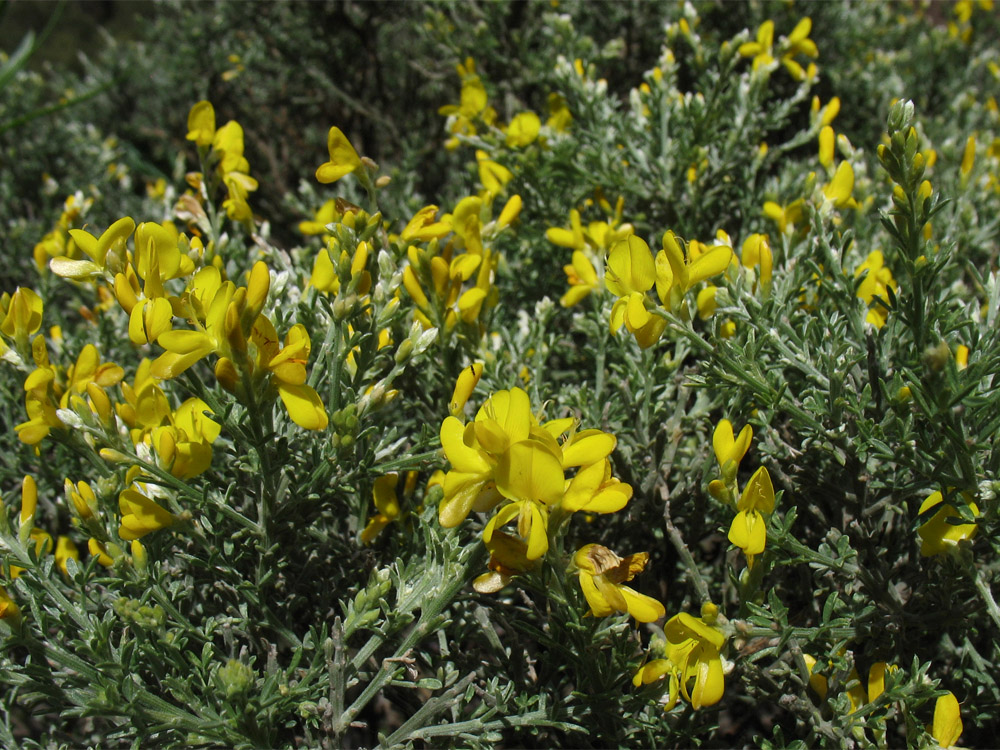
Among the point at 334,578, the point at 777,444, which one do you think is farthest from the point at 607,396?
the point at 334,578

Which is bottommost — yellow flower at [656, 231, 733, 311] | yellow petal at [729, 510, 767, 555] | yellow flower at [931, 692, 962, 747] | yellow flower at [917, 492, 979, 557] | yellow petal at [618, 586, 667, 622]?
yellow flower at [931, 692, 962, 747]

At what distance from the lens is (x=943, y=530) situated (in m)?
1.10

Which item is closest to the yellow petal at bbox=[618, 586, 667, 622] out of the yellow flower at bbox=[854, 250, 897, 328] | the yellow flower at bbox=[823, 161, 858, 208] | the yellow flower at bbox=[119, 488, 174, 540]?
the yellow flower at bbox=[119, 488, 174, 540]

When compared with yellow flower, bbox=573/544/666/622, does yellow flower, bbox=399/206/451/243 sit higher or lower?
higher

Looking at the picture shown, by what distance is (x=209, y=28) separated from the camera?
13.8ft

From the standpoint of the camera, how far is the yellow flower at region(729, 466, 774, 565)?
1.00 metres

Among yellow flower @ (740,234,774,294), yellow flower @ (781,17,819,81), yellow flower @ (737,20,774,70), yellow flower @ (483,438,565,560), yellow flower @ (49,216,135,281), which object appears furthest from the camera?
yellow flower @ (781,17,819,81)

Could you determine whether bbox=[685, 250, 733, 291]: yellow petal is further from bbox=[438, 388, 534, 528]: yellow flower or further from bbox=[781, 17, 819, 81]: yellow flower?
bbox=[781, 17, 819, 81]: yellow flower

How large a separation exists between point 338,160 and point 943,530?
45.5 inches

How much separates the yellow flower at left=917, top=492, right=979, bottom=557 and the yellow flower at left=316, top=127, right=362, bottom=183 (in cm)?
110

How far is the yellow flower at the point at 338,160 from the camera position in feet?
4.15

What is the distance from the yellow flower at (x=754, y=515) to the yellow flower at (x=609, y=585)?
0.14 meters

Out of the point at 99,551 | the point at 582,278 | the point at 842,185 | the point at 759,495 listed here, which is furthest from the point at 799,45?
the point at 99,551

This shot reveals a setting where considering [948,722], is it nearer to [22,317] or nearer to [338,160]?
[338,160]
